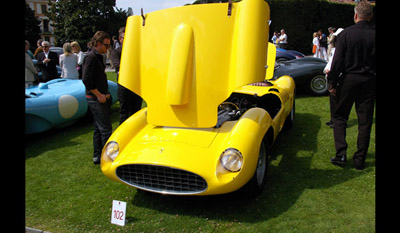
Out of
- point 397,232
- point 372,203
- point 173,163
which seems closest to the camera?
point 397,232

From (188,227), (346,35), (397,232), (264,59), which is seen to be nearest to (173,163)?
(188,227)

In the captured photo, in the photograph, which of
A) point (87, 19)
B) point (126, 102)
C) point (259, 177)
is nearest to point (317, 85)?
point (126, 102)

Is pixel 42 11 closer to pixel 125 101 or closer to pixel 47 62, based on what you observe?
pixel 47 62

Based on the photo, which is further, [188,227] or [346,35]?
[346,35]

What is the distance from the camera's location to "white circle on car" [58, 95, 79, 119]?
5883mm

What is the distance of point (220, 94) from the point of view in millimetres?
3510

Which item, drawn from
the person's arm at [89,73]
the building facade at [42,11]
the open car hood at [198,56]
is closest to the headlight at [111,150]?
the open car hood at [198,56]

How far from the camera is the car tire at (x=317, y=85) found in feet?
26.3

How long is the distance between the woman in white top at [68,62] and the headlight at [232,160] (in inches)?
224

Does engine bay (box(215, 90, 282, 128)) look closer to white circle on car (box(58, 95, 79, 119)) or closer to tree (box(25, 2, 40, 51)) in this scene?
white circle on car (box(58, 95, 79, 119))

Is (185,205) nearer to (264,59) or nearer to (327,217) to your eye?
(327,217)

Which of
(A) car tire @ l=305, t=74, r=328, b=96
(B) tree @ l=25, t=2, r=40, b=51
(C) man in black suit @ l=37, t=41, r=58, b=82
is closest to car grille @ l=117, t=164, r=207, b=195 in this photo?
(A) car tire @ l=305, t=74, r=328, b=96

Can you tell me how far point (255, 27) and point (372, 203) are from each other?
216 centimetres

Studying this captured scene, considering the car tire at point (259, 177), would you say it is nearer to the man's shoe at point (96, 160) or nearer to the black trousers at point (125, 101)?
the man's shoe at point (96, 160)
